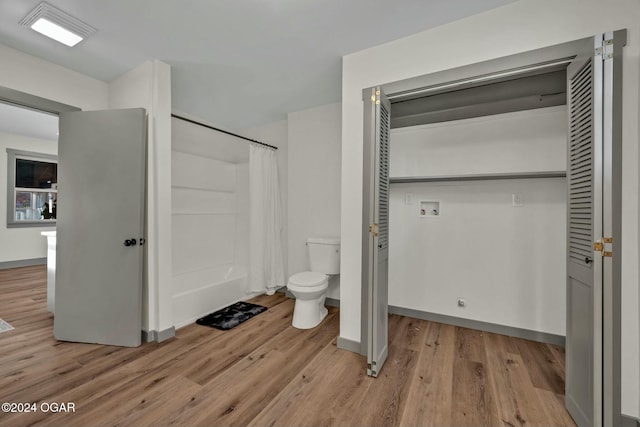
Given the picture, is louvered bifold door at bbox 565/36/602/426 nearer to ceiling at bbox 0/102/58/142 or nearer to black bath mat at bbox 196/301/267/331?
black bath mat at bbox 196/301/267/331

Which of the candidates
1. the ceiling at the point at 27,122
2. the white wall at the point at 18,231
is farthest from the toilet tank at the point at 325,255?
the white wall at the point at 18,231

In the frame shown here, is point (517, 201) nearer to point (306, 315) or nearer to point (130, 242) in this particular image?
point (306, 315)

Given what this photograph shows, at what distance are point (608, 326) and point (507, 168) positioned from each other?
1.48 m

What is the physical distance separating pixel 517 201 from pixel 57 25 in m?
3.86

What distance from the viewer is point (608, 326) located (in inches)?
50.5

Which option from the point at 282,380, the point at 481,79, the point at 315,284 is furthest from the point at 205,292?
the point at 481,79

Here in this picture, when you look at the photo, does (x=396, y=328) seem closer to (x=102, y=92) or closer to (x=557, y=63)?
(x=557, y=63)

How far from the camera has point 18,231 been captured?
4.87 m

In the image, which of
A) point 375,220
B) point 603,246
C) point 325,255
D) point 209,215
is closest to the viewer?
point 603,246

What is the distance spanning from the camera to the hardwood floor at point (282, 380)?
146 centimetres

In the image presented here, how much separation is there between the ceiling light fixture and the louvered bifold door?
10.3 feet

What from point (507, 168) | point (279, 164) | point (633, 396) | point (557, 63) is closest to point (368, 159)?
point (557, 63)

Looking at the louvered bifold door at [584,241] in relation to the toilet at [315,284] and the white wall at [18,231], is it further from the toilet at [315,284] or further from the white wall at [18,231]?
the white wall at [18,231]

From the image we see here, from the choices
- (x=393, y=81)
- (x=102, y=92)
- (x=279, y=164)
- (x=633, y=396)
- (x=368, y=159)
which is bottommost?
(x=633, y=396)
